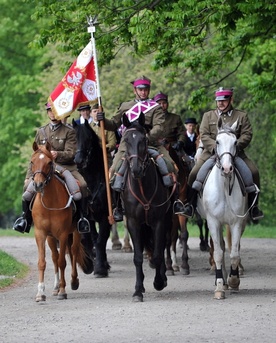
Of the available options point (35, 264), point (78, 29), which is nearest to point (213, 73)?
point (78, 29)

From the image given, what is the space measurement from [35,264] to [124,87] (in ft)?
76.8

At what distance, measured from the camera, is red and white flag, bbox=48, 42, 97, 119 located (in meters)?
21.0

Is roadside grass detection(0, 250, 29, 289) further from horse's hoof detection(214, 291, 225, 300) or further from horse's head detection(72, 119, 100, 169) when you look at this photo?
horse's hoof detection(214, 291, 225, 300)

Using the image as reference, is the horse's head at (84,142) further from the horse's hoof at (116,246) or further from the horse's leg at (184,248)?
the horse's hoof at (116,246)

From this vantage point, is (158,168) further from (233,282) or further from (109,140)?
(109,140)

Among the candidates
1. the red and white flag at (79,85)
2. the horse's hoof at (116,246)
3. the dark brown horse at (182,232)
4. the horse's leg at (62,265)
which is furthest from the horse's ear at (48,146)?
the horse's hoof at (116,246)

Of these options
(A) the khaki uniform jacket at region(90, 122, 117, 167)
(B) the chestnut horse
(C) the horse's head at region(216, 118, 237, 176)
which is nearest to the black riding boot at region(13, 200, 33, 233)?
(B) the chestnut horse

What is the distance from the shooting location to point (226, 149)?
1852 centimetres

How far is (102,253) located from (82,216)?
3827 mm

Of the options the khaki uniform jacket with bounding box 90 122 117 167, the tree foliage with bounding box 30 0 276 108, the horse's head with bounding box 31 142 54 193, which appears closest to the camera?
the horse's head with bounding box 31 142 54 193

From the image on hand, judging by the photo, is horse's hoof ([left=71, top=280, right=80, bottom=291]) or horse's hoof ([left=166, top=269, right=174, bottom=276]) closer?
horse's hoof ([left=71, top=280, right=80, bottom=291])

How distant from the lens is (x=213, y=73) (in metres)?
31.1

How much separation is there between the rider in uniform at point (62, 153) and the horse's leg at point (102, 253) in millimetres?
3420

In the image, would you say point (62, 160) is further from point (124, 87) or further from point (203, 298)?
point (124, 87)
